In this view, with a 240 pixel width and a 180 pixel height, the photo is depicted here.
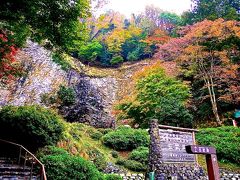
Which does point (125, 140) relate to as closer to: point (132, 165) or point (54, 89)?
point (132, 165)

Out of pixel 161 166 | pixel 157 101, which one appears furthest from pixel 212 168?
pixel 157 101

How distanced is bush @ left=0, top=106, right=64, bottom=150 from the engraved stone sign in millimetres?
4053

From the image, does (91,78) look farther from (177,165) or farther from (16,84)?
(177,165)

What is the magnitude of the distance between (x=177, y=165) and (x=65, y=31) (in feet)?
18.7

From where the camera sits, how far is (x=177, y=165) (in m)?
8.50

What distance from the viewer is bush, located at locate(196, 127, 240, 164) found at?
494 inches

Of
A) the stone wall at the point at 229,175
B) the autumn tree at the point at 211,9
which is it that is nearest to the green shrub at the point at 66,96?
the stone wall at the point at 229,175

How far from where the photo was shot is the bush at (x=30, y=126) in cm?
902

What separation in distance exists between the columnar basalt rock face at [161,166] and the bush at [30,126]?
373 centimetres

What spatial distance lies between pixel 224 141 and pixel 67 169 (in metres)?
9.43

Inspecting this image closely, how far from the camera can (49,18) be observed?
7.05m

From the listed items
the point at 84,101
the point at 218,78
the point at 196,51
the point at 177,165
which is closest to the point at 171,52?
the point at 196,51

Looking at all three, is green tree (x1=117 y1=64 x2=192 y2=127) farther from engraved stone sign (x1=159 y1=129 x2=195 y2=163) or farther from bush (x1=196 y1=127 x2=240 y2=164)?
engraved stone sign (x1=159 y1=129 x2=195 y2=163)

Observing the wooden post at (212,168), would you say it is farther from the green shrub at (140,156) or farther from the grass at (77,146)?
the green shrub at (140,156)
